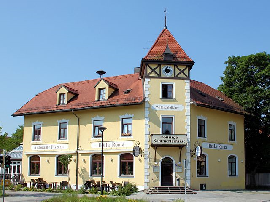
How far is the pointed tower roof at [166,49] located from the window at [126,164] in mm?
7265

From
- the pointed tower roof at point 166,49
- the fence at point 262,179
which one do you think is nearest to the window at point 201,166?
the pointed tower roof at point 166,49

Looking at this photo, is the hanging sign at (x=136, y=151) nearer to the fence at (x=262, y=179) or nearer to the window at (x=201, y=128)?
the window at (x=201, y=128)

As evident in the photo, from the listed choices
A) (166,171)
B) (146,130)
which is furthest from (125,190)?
(146,130)

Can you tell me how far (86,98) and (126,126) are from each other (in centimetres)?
480

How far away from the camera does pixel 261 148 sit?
32.9m

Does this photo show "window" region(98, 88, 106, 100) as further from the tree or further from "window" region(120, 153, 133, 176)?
the tree

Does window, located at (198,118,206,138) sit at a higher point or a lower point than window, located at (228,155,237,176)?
higher

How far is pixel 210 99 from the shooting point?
99.5 feet

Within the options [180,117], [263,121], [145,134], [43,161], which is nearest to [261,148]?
[263,121]

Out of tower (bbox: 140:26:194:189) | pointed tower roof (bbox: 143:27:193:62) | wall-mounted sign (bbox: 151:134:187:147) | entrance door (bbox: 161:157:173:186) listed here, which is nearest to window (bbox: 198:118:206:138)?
tower (bbox: 140:26:194:189)

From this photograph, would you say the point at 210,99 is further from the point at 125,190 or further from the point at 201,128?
the point at 125,190

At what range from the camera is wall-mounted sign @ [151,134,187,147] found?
85.0 feet

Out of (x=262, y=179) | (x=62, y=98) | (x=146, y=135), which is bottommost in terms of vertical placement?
(x=262, y=179)

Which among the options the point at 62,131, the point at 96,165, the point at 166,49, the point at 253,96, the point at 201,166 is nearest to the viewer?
the point at 166,49
